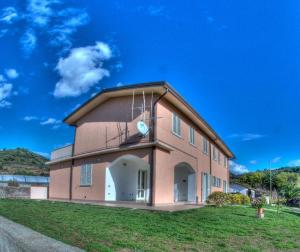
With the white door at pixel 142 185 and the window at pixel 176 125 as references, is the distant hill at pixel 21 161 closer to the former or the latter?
the white door at pixel 142 185

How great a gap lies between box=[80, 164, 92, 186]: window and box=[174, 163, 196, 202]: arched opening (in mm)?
5596

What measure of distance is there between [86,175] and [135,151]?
523 cm

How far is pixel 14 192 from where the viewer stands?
93.4 feet

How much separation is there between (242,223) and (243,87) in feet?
51.1

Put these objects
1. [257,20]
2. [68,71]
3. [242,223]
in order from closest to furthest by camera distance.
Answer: [242,223] → [257,20] → [68,71]

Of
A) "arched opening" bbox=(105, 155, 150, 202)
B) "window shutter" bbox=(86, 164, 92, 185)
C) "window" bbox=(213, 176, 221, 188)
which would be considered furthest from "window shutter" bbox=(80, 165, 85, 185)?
"window" bbox=(213, 176, 221, 188)

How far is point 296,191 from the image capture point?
19.9m

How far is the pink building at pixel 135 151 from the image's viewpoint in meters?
17.2

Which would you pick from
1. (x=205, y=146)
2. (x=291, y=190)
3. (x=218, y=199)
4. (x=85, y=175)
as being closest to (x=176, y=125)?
(x=218, y=199)

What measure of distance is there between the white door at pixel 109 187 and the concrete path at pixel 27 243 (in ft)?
33.4

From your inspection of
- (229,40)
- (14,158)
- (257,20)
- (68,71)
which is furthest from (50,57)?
(14,158)

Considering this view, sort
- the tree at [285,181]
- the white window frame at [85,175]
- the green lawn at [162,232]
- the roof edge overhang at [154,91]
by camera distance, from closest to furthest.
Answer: the green lawn at [162,232], the roof edge overhang at [154,91], the white window frame at [85,175], the tree at [285,181]

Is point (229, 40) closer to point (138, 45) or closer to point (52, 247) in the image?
point (138, 45)

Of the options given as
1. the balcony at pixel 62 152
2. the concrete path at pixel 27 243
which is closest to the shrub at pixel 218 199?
the balcony at pixel 62 152
